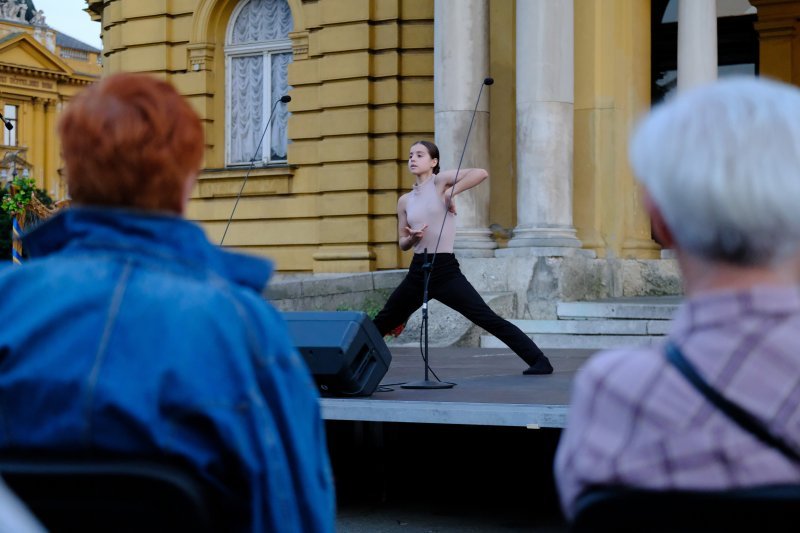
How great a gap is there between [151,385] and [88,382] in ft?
0.33

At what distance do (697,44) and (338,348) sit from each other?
29.6 ft

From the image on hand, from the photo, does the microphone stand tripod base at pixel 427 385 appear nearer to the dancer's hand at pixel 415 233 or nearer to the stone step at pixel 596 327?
the dancer's hand at pixel 415 233

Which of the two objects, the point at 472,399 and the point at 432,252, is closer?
the point at 472,399

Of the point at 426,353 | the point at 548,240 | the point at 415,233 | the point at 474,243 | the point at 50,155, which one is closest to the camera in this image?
the point at 426,353

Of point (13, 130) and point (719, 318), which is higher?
point (13, 130)

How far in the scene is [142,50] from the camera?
20359 mm

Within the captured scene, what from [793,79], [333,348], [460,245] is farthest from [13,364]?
[793,79]

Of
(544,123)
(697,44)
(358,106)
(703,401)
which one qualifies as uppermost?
(697,44)

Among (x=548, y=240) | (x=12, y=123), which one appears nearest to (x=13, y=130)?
(x=12, y=123)

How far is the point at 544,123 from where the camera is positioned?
47.7ft

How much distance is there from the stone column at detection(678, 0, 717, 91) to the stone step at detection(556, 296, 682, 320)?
7.99 ft

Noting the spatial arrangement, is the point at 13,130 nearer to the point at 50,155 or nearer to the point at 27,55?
the point at 50,155

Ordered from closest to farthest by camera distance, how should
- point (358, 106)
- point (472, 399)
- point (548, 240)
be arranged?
1. point (472, 399)
2. point (548, 240)
3. point (358, 106)

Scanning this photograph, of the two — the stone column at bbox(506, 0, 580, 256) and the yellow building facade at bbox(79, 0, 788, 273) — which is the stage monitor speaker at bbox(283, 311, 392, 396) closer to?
the stone column at bbox(506, 0, 580, 256)
